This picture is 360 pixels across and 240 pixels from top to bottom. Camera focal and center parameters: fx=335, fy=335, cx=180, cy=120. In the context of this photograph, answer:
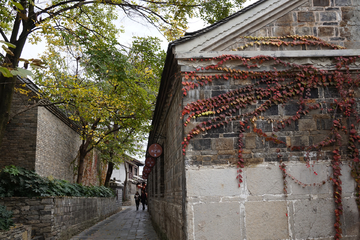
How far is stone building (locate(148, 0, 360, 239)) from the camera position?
17.1 ft

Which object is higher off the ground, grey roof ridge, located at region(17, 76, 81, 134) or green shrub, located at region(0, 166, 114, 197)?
grey roof ridge, located at region(17, 76, 81, 134)

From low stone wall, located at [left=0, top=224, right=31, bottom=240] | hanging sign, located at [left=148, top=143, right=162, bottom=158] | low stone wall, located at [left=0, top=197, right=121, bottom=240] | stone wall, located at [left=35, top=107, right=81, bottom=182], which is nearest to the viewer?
low stone wall, located at [left=0, top=224, right=31, bottom=240]

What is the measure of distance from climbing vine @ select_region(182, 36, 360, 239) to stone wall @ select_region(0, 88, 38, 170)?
9226mm

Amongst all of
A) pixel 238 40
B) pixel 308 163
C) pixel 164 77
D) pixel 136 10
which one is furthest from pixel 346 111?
pixel 136 10

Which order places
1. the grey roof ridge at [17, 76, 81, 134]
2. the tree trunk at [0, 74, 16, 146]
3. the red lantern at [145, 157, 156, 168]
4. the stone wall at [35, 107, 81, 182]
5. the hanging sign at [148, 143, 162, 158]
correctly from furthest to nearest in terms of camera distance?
the stone wall at [35, 107, 81, 182] → the grey roof ridge at [17, 76, 81, 134] → the red lantern at [145, 157, 156, 168] → the hanging sign at [148, 143, 162, 158] → the tree trunk at [0, 74, 16, 146]

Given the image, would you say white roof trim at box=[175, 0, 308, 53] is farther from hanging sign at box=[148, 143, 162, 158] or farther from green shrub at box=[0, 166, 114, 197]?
green shrub at box=[0, 166, 114, 197]

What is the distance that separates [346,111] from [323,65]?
868 millimetres

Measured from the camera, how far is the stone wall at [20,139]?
1250 centimetres

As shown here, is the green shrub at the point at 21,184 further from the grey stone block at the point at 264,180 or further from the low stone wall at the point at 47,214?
the grey stone block at the point at 264,180

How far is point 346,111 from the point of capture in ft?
18.4

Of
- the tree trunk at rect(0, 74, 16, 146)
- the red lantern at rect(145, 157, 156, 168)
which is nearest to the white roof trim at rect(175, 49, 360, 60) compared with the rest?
the tree trunk at rect(0, 74, 16, 146)

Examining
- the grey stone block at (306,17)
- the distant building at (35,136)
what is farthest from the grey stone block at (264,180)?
the distant building at (35,136)

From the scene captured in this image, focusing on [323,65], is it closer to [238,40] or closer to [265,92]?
[265,92]

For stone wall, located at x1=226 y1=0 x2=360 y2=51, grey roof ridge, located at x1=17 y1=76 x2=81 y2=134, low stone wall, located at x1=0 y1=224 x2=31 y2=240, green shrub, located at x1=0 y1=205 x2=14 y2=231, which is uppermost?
grey roof ridge, located at x1=17 y1=76 x2=81 y2=134
